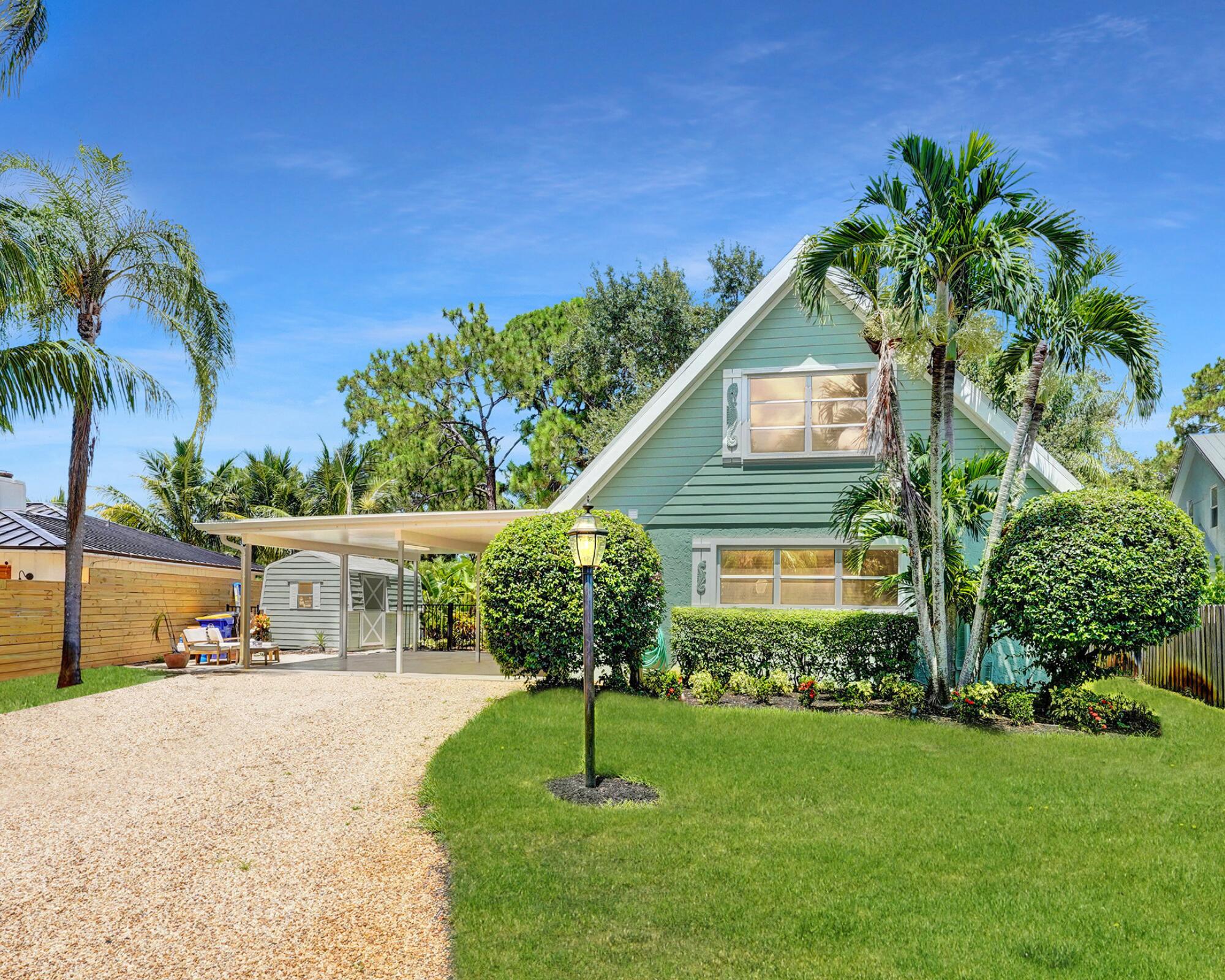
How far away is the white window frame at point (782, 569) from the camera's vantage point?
13.6 meters

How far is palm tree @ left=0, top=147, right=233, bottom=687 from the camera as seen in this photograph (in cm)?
1383

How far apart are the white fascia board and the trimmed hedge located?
8.92 feet

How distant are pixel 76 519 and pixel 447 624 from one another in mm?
10244

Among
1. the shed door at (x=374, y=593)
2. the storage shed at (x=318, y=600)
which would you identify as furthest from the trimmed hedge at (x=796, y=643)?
the shed door at (x=374, y=593)

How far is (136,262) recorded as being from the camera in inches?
567

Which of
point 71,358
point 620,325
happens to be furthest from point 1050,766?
point 620,325

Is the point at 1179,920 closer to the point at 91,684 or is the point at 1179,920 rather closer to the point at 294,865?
the point at 294,865

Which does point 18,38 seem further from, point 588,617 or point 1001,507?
point 1001,507

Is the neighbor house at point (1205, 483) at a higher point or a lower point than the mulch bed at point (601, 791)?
higher

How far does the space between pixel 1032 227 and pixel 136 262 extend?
13.3m

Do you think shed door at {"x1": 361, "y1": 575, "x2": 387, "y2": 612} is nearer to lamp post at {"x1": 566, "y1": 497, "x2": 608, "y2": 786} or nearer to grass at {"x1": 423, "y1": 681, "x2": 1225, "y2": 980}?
grass at {"x1": 423, "y1": 681, "x2": 1225, "y2": 980}

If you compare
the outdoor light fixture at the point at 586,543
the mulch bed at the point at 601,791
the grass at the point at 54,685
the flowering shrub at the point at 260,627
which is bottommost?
the mulch bed at the point at 601,791

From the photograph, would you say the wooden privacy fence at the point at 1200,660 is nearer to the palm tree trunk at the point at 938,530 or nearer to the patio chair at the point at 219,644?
the palm tree trunk at the point at 938,530

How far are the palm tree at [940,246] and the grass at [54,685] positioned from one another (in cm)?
1200
